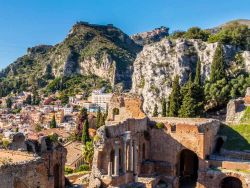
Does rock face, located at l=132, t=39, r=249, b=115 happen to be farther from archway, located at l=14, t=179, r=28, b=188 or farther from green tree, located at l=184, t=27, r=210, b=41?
archway, located at l=14, t=179, r=28, b=188

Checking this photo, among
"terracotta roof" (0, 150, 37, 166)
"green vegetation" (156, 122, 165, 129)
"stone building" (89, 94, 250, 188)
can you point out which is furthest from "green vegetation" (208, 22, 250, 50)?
"terracotta roof" (0, 150, 37, 166)

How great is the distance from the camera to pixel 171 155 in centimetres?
3609

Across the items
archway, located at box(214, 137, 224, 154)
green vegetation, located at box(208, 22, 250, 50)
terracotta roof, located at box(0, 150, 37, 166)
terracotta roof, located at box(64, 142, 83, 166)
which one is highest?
green vegetation, located at box(208, 22, 250, 50)

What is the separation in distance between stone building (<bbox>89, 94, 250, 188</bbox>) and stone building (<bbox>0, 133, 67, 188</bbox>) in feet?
14.6

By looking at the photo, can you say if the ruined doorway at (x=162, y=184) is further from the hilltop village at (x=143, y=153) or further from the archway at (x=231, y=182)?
the archway at (x=231, y=182)

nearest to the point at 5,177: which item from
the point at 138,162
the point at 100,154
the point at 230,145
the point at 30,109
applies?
the point at 100,154

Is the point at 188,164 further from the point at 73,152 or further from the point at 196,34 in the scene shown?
the point at 196,34

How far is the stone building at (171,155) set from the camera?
30703mm

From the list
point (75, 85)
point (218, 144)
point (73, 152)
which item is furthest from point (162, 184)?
point (75, 85)

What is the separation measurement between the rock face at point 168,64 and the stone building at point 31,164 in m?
48.3

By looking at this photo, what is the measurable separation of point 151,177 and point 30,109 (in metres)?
119

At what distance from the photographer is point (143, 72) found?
285 ft

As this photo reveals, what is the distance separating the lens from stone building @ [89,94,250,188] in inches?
1209

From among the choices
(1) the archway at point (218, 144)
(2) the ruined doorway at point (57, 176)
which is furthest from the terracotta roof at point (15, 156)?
(1) the archway at point (218, 144)
